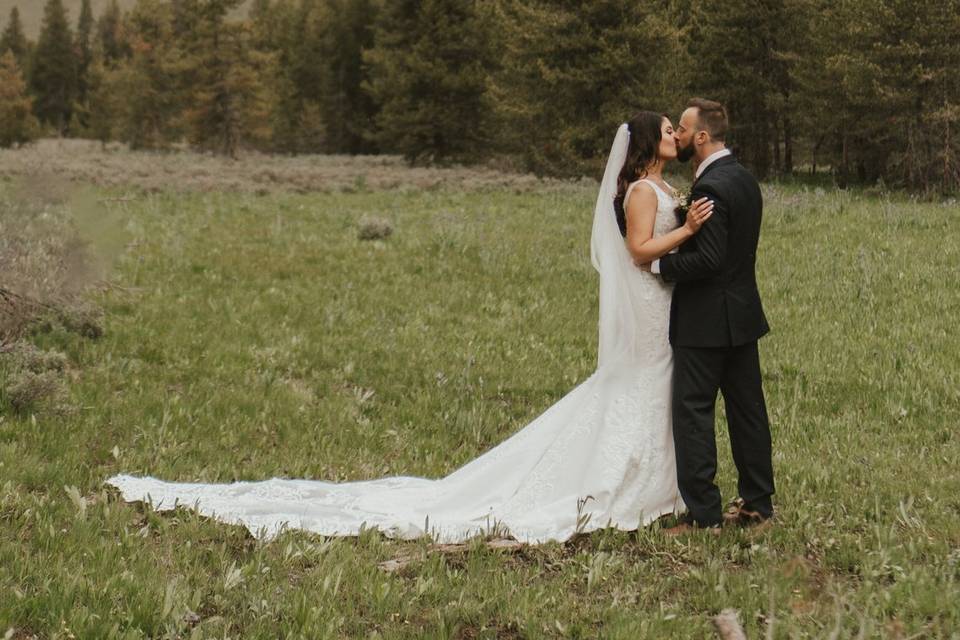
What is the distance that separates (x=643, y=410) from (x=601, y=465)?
48cm

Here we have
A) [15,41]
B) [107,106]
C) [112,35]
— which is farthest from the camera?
[112,35]

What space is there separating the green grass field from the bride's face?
101 inches

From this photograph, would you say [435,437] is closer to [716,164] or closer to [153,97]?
[716,164]

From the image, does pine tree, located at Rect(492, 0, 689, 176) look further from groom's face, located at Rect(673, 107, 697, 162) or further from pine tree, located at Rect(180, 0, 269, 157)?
pine tree, located at Rect(180, 0, 269, 157)

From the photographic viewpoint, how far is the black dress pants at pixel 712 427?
18.5 feet

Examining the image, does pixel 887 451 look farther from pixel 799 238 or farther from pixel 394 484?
pixel 799 238

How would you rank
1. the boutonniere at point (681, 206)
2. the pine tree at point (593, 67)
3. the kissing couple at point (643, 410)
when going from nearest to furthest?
1. the kissing couple at point (643, 410)
2. the boutonniere at point (681, 206)
3. the pine tree at point (593, 67)

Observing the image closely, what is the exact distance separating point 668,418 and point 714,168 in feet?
5.63

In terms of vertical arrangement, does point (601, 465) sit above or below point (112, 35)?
below

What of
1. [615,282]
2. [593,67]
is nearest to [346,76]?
[593,67]

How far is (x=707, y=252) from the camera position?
5.50 m

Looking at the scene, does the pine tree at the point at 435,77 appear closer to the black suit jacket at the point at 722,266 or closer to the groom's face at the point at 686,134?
the groom's face at the point at 686,134

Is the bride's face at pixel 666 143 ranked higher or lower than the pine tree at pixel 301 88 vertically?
lower

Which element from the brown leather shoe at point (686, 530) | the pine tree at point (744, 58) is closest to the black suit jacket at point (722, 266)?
the brown leather shoe at point (686, 530)
